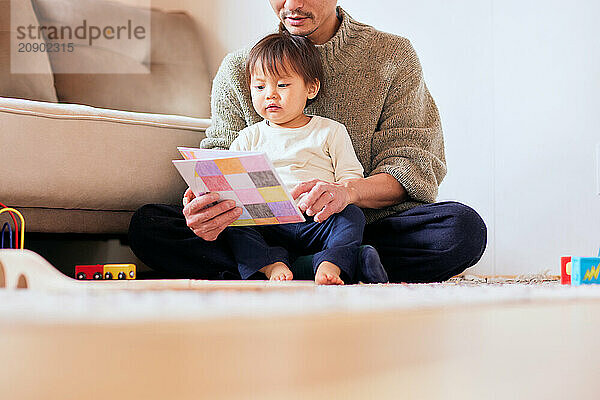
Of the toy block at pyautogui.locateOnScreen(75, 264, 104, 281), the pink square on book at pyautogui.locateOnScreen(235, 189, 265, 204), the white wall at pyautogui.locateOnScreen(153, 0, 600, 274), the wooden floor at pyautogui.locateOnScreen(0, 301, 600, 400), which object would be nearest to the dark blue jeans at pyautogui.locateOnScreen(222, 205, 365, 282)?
the pink square on book at pyautogui.locateOnScreen(235, 189, 265, 204)

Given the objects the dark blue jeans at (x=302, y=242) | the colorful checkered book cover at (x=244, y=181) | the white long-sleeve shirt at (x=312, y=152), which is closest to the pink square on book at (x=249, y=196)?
the colorful checkered book cover at (x=244, y=181)

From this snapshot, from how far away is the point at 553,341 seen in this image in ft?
0.84

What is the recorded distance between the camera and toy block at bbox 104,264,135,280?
1.26 metres

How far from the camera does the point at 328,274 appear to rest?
103cm

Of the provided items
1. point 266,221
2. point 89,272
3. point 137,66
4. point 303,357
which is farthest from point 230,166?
point 137,66

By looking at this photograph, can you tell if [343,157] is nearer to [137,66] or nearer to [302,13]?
[302,13]

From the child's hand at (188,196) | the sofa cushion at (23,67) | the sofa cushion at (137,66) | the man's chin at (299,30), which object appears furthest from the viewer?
the sofa cushion at (137,66)

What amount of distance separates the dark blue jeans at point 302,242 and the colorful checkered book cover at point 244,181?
56mm

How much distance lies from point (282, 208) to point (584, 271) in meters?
Result: 0.49

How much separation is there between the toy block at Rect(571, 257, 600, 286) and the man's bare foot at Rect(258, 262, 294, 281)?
0.46 meters

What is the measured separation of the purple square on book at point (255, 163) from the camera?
1.04 meters

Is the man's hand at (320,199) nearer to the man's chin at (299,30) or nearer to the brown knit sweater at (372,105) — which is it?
the brown knit sweater at (372,105)

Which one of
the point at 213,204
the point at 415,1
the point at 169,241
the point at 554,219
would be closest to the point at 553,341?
the point at 213,204

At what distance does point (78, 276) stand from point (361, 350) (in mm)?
1161
